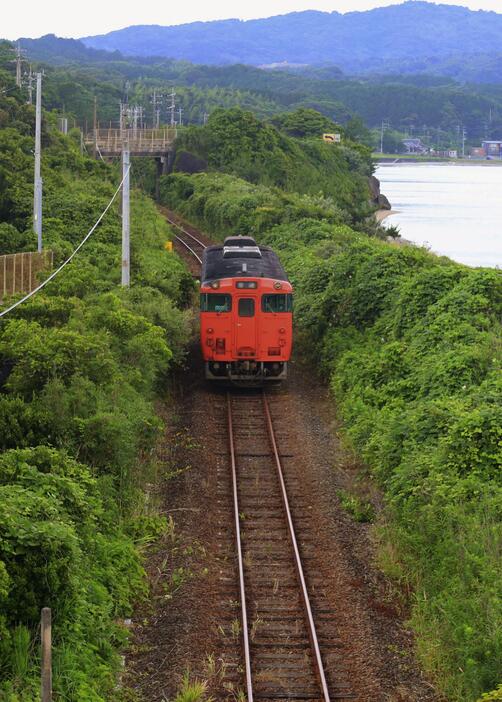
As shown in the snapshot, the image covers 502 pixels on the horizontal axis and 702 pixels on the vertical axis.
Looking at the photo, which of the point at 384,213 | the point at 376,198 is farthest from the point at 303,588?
the point at 376,198

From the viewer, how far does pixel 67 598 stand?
12039 millimetres

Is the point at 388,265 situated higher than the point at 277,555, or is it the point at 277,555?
the point at 388,265

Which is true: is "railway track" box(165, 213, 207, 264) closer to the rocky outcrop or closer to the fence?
the fence

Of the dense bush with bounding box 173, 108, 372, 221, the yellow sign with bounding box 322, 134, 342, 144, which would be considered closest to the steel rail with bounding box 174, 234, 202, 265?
the dense bush with bounding box 173, 108, 372, 221

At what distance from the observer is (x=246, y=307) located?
81.0 feet

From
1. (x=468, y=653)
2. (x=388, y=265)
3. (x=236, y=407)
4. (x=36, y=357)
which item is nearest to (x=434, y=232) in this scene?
(x=388, y=265)

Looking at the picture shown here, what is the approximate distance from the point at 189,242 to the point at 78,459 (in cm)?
3686

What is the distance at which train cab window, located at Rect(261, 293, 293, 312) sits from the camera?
24688 millimetres

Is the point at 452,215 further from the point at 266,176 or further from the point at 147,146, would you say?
the point at 147,146

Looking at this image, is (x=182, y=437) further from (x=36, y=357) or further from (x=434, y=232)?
(x=434, y=232)

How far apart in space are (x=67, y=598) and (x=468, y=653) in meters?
4.76

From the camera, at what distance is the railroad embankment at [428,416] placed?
42.4ft

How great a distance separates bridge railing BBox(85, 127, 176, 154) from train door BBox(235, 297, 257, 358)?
5864cm

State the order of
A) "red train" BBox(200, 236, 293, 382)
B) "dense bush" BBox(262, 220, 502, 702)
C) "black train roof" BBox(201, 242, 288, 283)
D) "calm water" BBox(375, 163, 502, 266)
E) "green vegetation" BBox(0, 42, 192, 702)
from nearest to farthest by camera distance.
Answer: "green vegetation" BBox(0, 42, 192, 702)
"dense bush" BBox(262, 220, 502, 702)
"red train" BBox(200, 236, 293, 382)
"black train roof" BBox(201, 242, 288, 283)
"calm water" BBox(375, 163, 502, 266)
